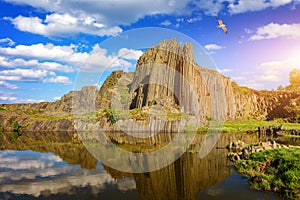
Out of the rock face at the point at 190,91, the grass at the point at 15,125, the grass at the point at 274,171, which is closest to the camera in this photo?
the grass at the point at 274,171

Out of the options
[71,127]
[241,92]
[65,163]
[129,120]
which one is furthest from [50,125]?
[241,92]

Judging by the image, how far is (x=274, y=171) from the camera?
72.9ft

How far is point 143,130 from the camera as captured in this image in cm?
6994

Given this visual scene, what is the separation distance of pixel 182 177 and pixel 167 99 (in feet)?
244

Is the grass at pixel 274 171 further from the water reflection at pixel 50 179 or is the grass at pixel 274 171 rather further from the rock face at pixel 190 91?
the rock face at pixel 190 91

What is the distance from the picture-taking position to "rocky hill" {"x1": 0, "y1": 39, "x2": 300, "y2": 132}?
8762cm

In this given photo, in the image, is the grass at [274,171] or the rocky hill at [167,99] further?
the rocky hill at [167,99]

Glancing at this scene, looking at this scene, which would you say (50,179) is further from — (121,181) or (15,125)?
(15,125)

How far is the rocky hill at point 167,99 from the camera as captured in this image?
287 feet

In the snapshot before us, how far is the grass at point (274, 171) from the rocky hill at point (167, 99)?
49.9 meters

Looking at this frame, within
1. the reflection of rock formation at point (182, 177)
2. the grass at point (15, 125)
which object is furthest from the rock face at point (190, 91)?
the reflection of rock formation at point (182, 177)

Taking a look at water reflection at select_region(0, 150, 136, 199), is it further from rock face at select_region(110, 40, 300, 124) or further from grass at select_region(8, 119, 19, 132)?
rock face at select_region(110, 40, 300, 124)

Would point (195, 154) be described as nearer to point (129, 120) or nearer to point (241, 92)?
point (129, 120)

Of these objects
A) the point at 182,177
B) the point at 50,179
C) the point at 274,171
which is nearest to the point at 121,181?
the point at 182,177
